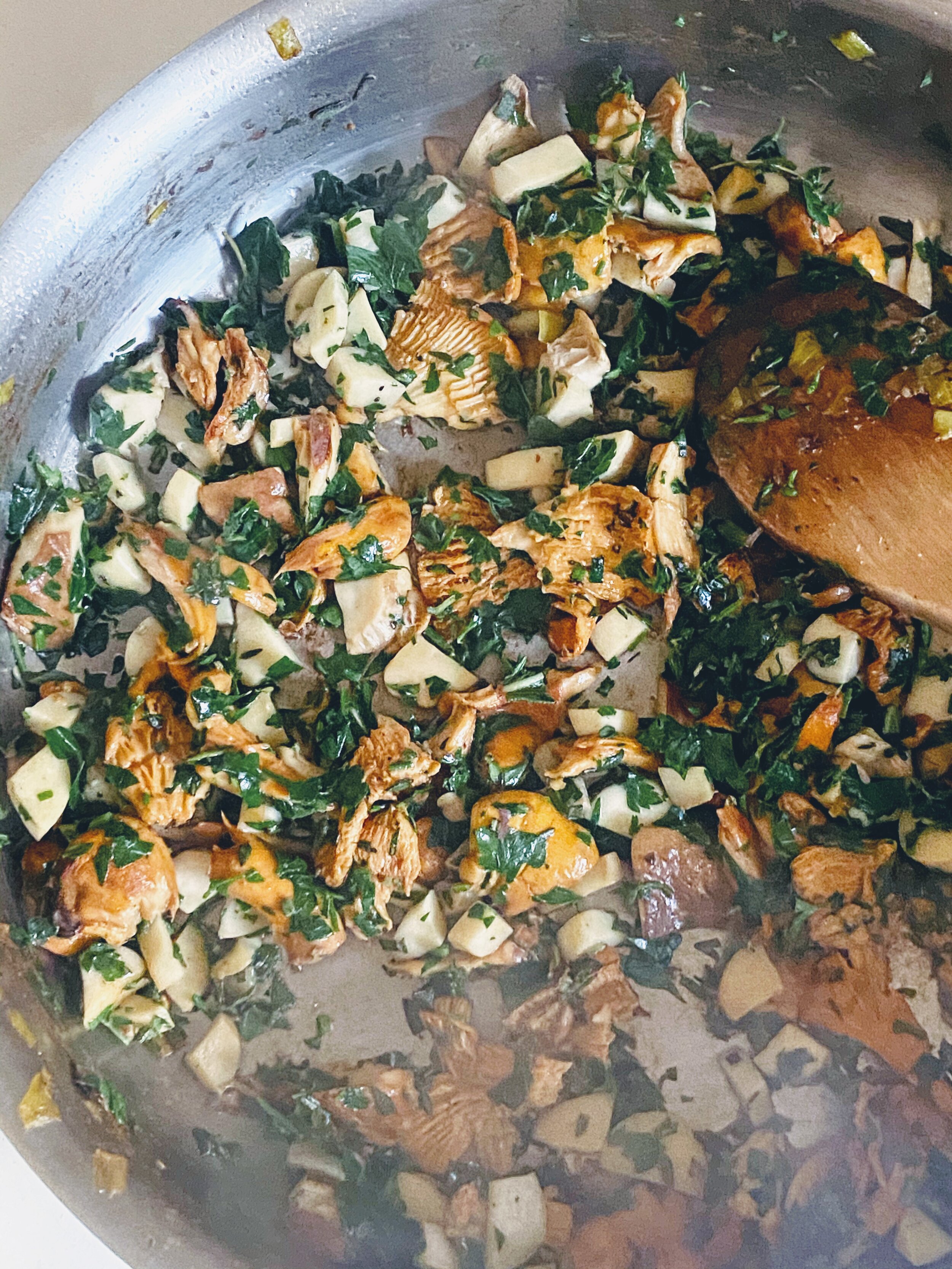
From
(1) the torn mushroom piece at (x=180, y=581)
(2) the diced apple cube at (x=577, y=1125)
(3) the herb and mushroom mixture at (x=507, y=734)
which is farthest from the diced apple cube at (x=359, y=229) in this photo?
(2) the diced apple cube at (x=577, y=1125)

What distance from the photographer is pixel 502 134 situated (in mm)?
2184

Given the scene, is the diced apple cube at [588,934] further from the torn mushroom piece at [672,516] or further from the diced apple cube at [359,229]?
the diced apple cube at [359,229]

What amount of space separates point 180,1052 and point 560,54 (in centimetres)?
247

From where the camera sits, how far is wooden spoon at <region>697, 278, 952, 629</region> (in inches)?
71.9

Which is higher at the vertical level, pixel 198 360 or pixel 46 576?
pixel 198 360

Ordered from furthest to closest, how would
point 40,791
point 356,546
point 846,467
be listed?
point 356,546
point 40,791
point 846,467

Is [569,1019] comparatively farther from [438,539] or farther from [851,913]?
[438,539]

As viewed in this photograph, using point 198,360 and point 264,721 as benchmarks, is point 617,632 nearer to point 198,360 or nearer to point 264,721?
point 264,721

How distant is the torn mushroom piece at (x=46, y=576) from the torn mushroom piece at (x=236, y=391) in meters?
0.35

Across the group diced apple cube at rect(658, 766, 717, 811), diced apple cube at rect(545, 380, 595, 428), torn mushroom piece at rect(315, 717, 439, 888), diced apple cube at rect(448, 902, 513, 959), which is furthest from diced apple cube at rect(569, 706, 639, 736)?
diced apple cube at rect(545, 380, 595, 428)

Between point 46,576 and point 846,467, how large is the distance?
172cm

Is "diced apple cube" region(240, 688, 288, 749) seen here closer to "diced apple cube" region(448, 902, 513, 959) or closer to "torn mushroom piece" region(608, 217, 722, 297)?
"diced apple cube" region(448, 902, 513, 959)

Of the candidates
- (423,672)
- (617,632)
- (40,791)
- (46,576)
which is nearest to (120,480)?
(46,576)

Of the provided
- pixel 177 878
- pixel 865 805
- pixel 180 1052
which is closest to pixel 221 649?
pixel 177 878
